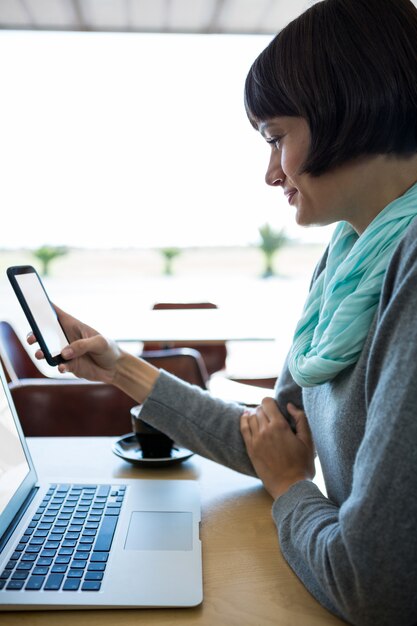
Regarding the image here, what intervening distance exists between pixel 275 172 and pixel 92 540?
0.60m

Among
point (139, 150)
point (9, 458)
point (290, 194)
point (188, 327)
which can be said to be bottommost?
point (188, 327)

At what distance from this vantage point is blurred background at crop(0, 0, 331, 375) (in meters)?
5.31

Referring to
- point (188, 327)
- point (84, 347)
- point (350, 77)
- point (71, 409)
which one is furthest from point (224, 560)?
point (188, 327)

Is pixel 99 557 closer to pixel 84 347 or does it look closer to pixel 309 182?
pixel 84 347

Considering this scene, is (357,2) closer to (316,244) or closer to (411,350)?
(411,350)

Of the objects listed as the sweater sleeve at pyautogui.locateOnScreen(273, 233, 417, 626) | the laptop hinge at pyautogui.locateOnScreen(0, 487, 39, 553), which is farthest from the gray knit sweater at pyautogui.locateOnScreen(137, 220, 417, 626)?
the laptop hinge at pyautogui.locateOnScreen(0, 487, 39, 553)

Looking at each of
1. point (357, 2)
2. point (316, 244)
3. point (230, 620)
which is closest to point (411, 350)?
point (230, 620)

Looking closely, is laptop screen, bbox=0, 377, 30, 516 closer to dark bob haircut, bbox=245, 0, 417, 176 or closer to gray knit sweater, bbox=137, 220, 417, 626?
gray knit sweater, bbox=137, 220, 417, 626

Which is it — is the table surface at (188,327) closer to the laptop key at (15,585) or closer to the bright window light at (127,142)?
the laptop key at (15,585)

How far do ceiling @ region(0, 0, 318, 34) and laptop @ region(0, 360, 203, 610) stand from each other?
4640mm

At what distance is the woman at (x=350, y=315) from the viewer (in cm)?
59

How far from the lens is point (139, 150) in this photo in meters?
9.63

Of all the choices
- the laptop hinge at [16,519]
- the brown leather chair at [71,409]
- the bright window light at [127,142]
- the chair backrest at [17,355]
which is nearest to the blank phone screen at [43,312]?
the laptop hinge at [16,519]

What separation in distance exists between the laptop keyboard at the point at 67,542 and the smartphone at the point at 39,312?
0.76 ft
